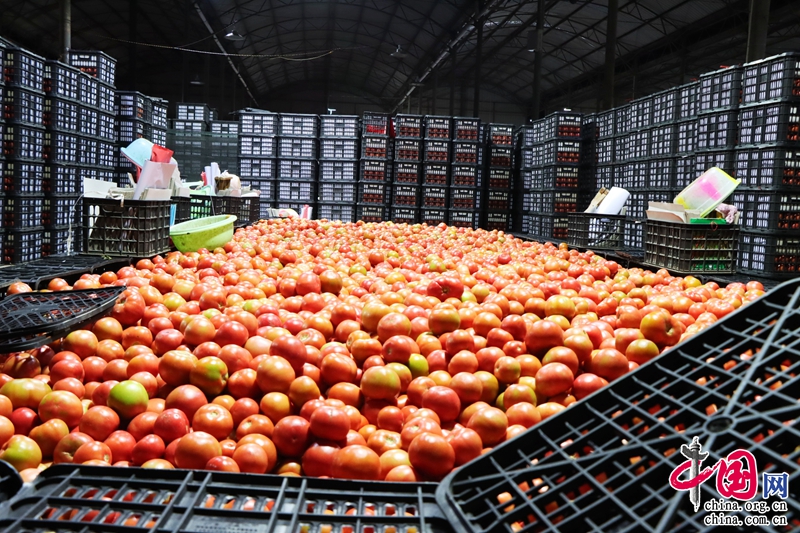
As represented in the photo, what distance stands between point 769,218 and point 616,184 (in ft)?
13.8

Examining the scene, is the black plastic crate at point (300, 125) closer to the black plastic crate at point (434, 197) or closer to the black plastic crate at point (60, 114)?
the black plastic crate at point (434, 197)

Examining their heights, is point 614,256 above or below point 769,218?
below

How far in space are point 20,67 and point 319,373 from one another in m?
7.99

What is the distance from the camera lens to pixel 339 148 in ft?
41.2

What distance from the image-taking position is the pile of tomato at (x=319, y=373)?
71.6 inches

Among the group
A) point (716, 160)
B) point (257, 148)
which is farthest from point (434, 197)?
point (716, 160)

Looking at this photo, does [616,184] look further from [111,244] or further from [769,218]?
[111,244]

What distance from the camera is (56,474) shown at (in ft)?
4.46

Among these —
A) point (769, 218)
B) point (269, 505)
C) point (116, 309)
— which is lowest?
point (269, 505)

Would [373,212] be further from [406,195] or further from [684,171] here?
[684,171]

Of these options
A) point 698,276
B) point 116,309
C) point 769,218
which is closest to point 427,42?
point 769,218

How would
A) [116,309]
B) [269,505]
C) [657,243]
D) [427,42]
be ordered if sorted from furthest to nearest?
1. [427,42]
2. [657,243]
3. [116,309]
4. [269,505]

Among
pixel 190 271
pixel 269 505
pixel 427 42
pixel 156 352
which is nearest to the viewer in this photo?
pixel 269 505

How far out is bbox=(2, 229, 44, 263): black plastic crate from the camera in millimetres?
8430
